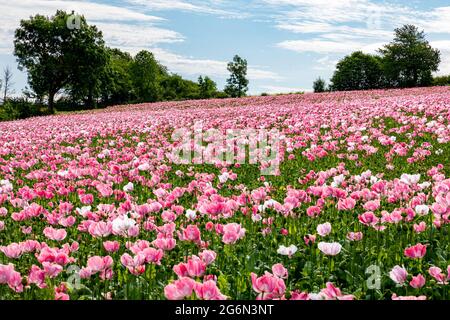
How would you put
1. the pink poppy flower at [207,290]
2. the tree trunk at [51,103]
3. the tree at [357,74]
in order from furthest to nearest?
the tree at [357,74] → the tree trunk at [51,103] → the pink poppy flower at [207,290]

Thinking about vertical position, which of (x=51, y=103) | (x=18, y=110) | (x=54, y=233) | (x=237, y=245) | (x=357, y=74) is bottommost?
(x=237, y=245)

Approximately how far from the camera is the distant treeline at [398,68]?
74.0 metres

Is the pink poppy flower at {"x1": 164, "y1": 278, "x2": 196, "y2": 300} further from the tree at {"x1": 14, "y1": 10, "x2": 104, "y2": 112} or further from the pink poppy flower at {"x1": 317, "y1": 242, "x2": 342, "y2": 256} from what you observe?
the tree at {"x1": 14, "y1": 10, "x2": 104, "y2": 112}

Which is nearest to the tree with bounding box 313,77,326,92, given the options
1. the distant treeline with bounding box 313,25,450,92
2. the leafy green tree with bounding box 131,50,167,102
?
the distant treeline with bounding box 313,25,450,92

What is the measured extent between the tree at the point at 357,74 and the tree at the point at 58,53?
44374mm

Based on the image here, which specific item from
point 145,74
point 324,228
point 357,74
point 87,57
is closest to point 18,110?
point 87,57

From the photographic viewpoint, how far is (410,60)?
74.6 metres

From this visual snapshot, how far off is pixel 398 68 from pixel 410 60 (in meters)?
2.20

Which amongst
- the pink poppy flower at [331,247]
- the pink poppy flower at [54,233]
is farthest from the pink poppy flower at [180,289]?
the pink poppy flower at [54,233]

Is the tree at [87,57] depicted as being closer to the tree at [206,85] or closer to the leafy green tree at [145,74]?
the leafy green tree at [145,74]

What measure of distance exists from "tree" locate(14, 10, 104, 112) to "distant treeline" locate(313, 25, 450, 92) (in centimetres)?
3946

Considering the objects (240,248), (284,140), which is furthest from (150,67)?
(240,248)

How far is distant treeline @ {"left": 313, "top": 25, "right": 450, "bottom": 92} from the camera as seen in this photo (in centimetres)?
7400

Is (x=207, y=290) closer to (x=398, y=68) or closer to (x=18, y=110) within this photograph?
(x=18, y=110)
